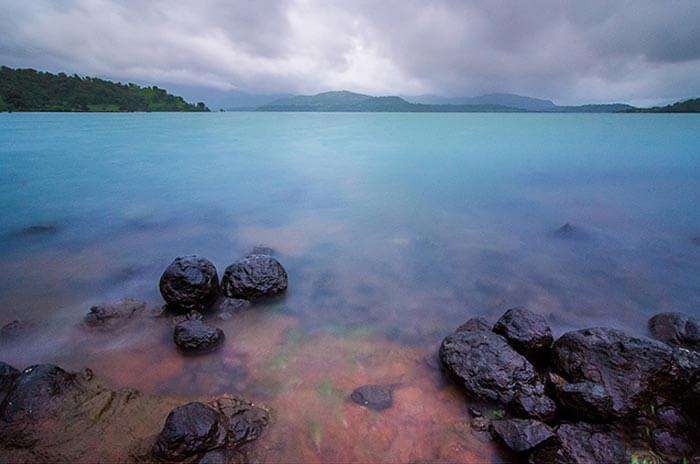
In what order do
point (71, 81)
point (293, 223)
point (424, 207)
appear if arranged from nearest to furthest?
1. point (293, 223)
2. point (424, 207)
3. point (71, 81)

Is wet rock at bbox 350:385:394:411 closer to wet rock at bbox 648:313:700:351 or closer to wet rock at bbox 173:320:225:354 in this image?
wet rock at bbox 173:320:225:354

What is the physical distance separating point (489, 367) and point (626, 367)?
1.82m

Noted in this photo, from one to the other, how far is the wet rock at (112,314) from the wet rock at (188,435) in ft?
11.1

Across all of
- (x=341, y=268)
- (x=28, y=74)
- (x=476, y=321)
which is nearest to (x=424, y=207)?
(x=341, y=268)

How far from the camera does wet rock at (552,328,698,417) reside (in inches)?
178

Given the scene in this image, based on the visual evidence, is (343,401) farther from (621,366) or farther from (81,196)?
→ (81,196)

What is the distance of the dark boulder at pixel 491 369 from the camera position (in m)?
4.84

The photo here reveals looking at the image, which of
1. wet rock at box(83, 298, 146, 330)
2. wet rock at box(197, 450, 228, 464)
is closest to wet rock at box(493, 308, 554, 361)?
wet rock at box(197, 450, 228, 464)

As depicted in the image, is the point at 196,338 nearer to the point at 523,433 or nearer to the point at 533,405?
the point at 523,433

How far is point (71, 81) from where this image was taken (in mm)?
112250

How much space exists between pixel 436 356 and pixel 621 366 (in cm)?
260

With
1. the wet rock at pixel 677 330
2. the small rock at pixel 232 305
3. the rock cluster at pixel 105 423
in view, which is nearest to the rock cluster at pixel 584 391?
the wet rock at pixel 677 330

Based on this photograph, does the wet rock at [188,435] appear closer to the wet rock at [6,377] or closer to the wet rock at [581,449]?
the wet rock at [6,377]

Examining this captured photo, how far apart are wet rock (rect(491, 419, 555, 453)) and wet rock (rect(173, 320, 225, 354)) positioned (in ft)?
14.9
